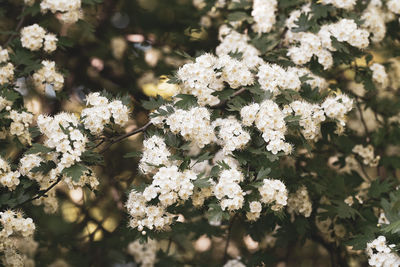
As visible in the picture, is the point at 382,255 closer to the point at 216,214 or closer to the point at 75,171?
the point at 216,214

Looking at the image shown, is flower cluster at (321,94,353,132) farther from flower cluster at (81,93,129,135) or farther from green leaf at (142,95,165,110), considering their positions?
flower cluster at (81,93,129,135)

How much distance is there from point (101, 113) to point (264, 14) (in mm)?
1640

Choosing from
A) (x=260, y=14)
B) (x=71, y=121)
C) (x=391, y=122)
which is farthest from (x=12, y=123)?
(x=391, y=122)

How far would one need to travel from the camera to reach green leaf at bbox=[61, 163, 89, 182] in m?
2.65

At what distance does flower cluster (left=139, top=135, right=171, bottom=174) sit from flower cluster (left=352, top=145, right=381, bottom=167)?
2.08 metres

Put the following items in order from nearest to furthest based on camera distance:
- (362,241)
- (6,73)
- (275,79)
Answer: (362,241)
(275,79)
(6,73)

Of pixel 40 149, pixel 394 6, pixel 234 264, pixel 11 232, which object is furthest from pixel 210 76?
pixel 394 6

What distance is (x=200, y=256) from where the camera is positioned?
16.6 ft

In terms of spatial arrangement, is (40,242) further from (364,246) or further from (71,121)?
(364,246)

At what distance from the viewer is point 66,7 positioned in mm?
3689

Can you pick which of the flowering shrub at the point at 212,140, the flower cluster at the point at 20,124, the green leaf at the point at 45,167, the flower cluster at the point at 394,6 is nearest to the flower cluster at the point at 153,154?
the flowering shrub at the point at 212,140

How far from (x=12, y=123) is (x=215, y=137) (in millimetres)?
1168

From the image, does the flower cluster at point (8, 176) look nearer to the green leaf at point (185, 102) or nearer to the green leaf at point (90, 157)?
the green leaf at point (90, 157)

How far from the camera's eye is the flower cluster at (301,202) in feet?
12.1
